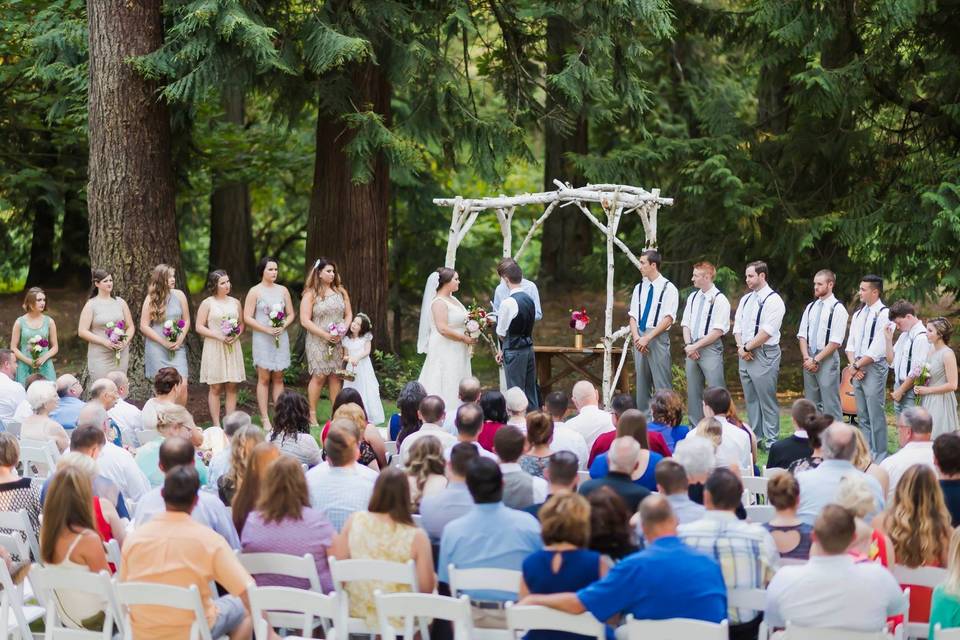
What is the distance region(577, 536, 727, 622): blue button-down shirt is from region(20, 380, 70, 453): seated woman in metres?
4.82

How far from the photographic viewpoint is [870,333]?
37.0 feet

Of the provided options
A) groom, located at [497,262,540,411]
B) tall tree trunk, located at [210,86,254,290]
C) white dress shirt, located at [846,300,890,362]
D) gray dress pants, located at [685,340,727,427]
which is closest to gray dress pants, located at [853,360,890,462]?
white dress shirt, located at [846,300,890,362]

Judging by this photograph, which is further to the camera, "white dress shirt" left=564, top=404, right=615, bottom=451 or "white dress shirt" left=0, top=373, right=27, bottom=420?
"white dress shirt" left=0, top=373, right=27, bottom=420

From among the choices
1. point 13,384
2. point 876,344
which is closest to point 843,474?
point 876,344

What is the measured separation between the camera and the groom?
12.2 m

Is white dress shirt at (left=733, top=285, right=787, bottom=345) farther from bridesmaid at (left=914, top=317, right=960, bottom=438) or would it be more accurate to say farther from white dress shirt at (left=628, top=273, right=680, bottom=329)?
bridesmaid at (left=914, top=317, right=960, bottom=438)

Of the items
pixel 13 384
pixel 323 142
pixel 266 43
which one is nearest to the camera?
pixel 13 384

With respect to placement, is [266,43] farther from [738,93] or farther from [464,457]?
[738,93]

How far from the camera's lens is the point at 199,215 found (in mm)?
24922

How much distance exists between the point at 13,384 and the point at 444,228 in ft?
36.2

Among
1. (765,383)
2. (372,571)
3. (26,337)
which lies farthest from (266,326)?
(372,571)

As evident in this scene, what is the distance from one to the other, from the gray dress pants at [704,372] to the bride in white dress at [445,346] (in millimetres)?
2320

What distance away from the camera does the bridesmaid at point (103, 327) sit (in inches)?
489

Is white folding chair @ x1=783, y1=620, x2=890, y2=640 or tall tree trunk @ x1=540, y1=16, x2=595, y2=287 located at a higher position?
tall tree trunk @ x1=540, y1=16, x2=595, y2=287
